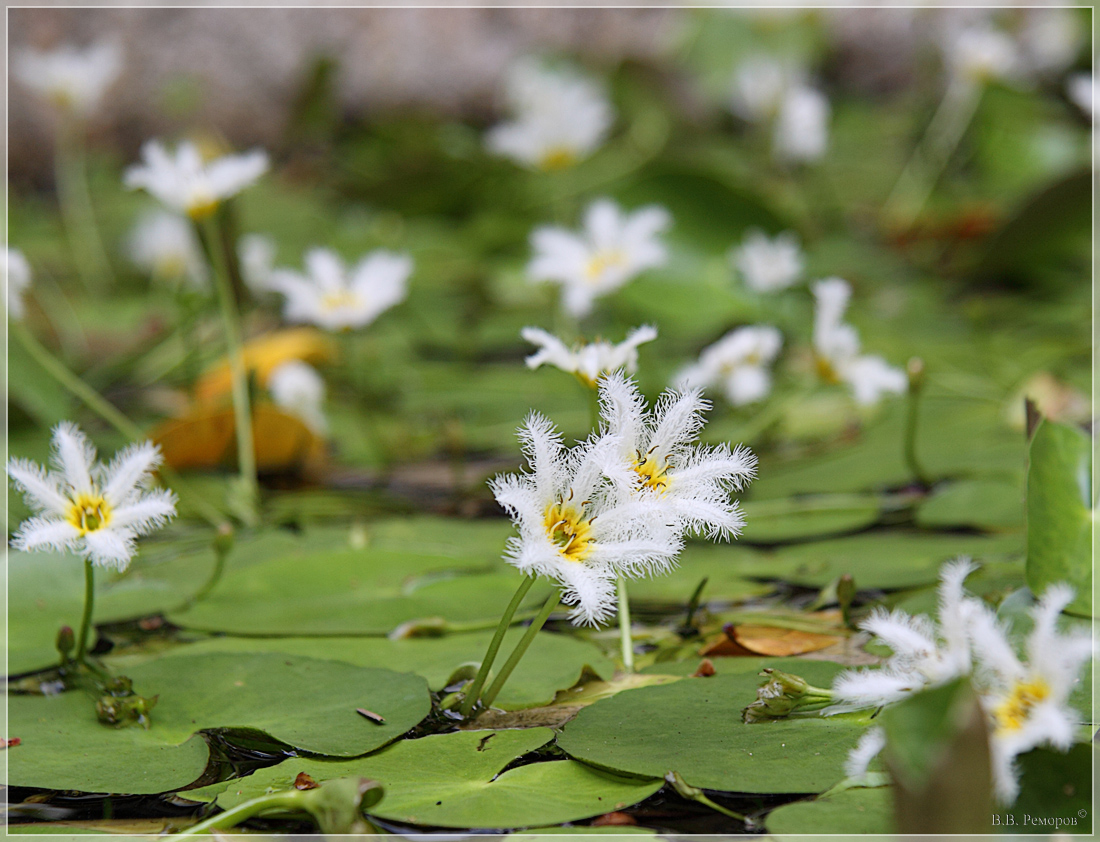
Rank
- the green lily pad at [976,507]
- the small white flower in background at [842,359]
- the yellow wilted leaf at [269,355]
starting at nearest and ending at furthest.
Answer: the green lily pad at [976,507] → the small white flower in background at [842,359] → the yellow wilted leaf at [269,355]

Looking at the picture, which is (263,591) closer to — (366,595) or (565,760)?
(366,595)

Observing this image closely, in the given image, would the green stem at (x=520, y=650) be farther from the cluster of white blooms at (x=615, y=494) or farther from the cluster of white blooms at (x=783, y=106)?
the cluster of white blooms at (x=783, y=106)

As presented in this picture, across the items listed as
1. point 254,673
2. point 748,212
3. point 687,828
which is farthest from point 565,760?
point 748,212

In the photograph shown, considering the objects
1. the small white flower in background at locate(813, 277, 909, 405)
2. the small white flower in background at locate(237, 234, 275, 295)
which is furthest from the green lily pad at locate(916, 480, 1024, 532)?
the small white flower in background at locate(237, 234, 275, 295)

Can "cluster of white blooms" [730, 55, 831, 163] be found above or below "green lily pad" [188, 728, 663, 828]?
above

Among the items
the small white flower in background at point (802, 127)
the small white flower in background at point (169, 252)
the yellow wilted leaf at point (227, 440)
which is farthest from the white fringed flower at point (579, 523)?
the small white flower in background at point (802, 127)

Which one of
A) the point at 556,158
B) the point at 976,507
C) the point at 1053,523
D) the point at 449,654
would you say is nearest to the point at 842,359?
the point at 976,507

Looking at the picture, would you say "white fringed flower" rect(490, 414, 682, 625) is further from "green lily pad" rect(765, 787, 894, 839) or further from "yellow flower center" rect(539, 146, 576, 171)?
"yellow flower center" rect(539, 146, 576, 171)
